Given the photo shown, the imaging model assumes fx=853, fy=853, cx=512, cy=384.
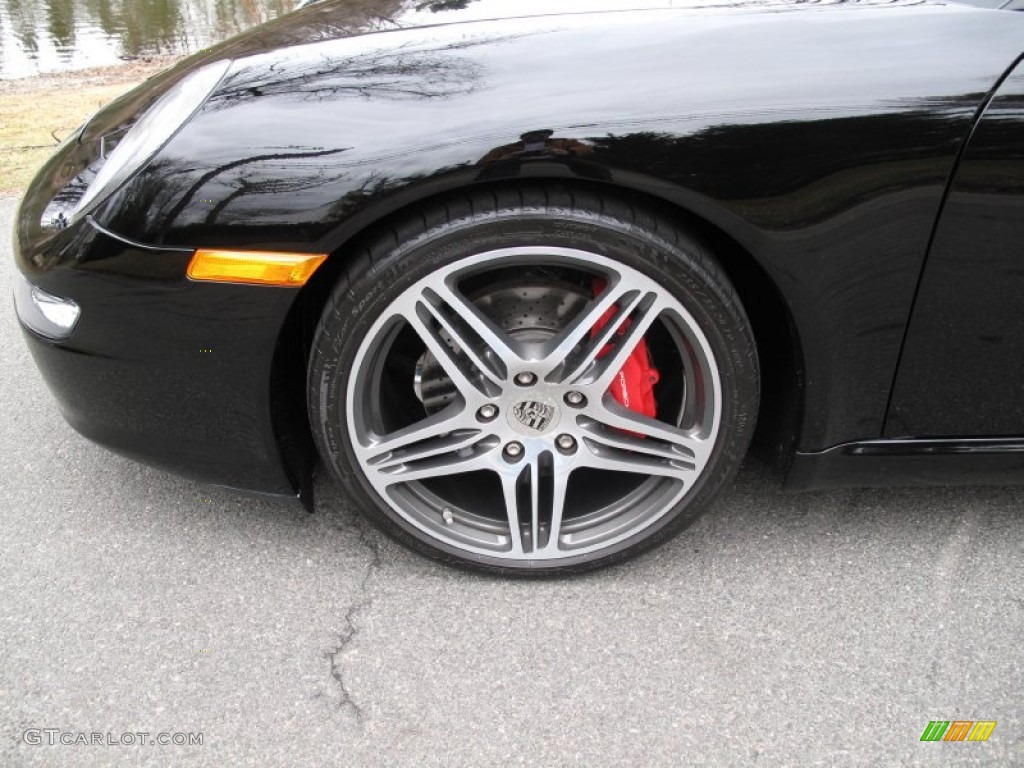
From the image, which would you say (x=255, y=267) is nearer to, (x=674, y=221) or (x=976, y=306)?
(x=674, y=221)

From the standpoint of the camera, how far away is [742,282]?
6.08 ft

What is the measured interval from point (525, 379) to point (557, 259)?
0.28 m

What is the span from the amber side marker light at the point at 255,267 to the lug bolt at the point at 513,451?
57cm

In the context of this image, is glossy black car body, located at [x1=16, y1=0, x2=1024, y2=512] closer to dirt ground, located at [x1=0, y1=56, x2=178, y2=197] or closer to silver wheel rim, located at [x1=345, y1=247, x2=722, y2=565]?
silver wheel rim, located at [x1=345, y1=247, x2=722, y2=565]

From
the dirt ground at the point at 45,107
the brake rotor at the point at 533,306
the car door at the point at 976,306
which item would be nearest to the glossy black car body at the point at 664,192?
the car door at the point at 976,306

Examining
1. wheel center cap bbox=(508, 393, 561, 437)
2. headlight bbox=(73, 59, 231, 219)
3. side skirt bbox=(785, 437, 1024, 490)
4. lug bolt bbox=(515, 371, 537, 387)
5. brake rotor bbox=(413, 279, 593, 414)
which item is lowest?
side skirt bbox=(785, 437, 1024, 490)

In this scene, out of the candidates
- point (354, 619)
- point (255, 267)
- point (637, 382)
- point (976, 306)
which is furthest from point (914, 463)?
point (255, 267)

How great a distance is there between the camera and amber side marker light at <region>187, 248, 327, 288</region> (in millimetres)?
1646

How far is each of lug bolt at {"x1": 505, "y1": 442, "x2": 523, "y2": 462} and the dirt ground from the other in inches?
146

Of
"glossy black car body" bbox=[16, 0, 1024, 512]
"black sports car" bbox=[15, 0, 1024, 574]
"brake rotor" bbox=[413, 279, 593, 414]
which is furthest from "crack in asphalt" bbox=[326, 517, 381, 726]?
"brake rotor" bbox=[413, 279, 593, 414]

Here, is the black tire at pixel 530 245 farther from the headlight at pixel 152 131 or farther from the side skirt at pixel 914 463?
the headlight at pixel 152 131

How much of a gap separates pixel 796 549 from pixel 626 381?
61 cm

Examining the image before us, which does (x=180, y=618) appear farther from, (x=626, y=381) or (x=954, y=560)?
(x=954, y=560)

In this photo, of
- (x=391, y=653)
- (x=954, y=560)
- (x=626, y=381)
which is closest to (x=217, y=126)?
(x=626, y=381)
